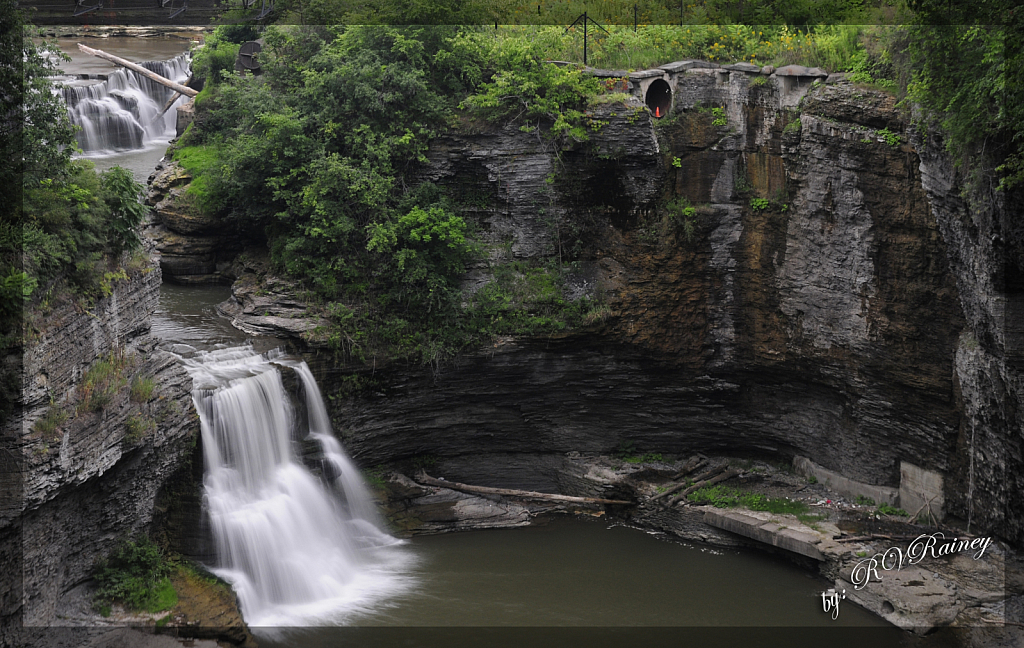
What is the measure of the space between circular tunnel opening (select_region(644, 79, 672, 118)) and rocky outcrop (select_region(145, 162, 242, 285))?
10154mm

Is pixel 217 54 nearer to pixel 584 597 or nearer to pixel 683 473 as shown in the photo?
pixel 683 473

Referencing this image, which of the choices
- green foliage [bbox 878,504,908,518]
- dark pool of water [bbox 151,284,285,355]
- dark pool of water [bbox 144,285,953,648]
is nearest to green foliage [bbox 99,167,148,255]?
dark pool of water [bbox 151,284,285,355]

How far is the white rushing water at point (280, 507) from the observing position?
14234 mm

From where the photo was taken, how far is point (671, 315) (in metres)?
18.8

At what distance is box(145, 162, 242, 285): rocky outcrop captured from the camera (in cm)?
1969

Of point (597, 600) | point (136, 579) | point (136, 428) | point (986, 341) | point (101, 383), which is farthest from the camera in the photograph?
point (597, 600)

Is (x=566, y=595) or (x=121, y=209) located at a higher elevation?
(x=121, y=209)

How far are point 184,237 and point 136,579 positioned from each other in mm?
9425

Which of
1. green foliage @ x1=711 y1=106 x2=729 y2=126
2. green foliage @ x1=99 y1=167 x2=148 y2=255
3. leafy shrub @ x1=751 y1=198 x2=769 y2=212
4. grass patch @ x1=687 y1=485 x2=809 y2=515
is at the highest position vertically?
green foliage @ x1=711 y1=106 x2=729 y2=126

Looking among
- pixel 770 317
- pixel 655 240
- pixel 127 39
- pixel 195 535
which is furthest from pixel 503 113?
pixel 127 39

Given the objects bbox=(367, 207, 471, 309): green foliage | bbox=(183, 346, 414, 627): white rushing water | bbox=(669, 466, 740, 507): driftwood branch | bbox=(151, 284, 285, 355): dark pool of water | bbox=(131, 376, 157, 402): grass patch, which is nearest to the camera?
bbox=(131, 376, 157, 402): grass patch

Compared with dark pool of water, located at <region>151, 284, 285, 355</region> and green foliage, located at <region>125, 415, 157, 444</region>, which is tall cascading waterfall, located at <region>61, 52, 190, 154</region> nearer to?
dark pool of water, located at <region>151, 284, 285, 355</region>

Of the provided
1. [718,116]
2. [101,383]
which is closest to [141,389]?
[101,383]

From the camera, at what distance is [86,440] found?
11.8 metres
